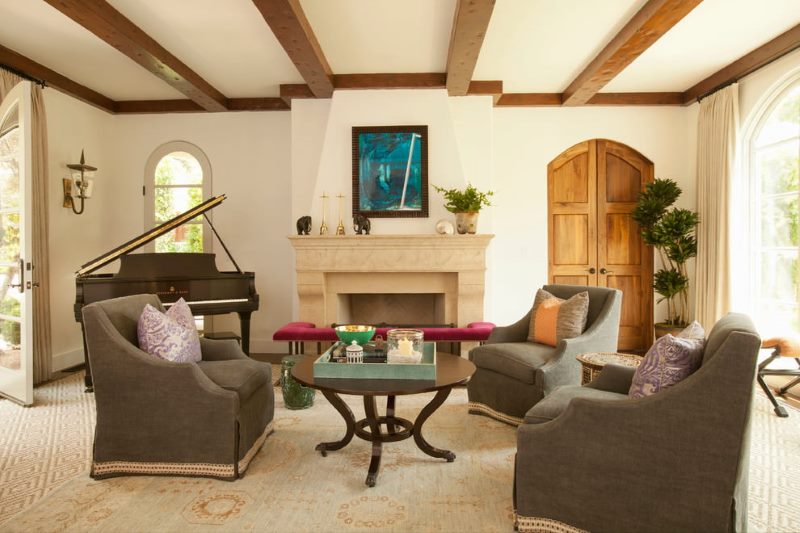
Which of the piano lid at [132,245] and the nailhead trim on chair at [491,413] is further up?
the piano lid at [132,245]

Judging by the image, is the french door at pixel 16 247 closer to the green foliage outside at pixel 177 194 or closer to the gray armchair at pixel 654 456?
the green foliage outside at pixel 177 194

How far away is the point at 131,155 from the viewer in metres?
6.03

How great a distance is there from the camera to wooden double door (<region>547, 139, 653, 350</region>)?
19.4 feet

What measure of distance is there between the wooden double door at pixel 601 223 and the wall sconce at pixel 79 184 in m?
4.93

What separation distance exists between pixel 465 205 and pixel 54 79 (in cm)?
412

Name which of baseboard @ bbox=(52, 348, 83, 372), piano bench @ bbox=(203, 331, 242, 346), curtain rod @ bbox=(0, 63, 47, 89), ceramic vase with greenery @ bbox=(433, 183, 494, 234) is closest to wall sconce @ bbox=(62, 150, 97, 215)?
curtain rod @ bbox=(0, 63, 47, 89)

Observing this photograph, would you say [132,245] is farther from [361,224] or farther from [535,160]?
[535,160]

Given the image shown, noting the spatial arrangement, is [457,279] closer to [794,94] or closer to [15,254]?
[794,94]

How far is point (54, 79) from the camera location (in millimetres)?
5020

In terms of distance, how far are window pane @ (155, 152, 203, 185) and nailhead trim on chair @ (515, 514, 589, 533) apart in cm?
526

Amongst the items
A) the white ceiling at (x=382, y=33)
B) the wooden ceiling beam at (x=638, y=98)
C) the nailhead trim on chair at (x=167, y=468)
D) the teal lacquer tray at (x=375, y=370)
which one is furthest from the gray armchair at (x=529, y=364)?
the wooden ceiling beam at (x=638, y=98)

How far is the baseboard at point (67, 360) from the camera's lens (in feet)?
16.9

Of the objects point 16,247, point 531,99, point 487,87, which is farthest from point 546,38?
point 16,247

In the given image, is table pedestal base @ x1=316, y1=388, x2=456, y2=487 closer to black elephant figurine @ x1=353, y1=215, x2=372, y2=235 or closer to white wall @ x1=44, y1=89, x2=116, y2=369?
black elephant figurine @ x1=353, y1=215, x2=372, y2=235
